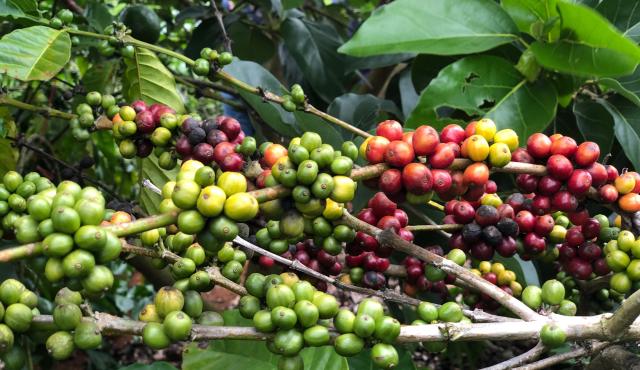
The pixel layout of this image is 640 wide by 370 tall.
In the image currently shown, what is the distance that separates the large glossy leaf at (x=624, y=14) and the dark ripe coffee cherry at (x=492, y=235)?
0.69 m

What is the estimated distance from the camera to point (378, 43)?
116cm

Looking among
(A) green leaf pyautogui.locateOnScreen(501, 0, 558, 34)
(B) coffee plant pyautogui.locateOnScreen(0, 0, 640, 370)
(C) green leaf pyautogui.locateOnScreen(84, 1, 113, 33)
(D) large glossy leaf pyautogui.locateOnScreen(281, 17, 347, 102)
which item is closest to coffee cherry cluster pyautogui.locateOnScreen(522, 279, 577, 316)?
(B) coffee plant pyautogui.locateOnScreen(0, 0, 640, 370)

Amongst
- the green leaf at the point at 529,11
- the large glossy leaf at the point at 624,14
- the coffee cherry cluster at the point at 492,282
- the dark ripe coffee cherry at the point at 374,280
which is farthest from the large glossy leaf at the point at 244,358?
the large glossy leaf at the point at 624,14

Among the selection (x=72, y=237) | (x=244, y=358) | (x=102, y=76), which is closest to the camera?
(x=72, y=237)

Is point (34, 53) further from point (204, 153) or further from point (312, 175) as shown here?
point (312, 175)

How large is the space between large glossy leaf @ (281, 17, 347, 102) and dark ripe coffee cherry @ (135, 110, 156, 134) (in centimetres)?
85

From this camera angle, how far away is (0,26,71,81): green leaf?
102cm

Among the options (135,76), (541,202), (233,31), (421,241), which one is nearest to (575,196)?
(541,202)

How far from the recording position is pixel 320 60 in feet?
5.82

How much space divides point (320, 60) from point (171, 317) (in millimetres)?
1258

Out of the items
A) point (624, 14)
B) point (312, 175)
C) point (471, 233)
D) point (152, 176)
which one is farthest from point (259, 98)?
point (624, 14)

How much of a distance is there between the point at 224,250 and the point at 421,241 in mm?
647

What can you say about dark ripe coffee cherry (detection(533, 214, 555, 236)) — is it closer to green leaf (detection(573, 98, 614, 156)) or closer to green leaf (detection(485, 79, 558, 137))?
green leaf (detection(485, 79, 558, 137))

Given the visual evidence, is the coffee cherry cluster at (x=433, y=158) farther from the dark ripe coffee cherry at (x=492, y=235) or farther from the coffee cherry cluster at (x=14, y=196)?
the coffee cherry cluster at (x=14, y=196)
